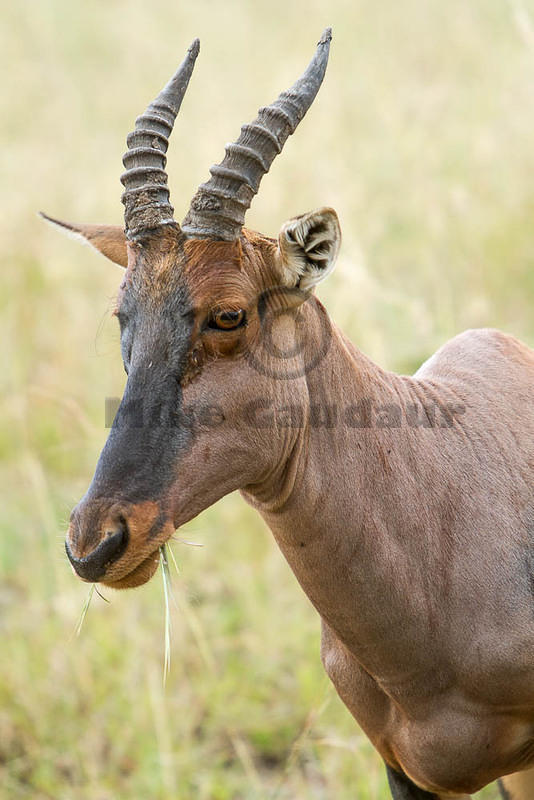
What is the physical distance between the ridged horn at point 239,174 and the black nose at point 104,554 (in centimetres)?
118

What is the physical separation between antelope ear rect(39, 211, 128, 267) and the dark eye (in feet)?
2.85

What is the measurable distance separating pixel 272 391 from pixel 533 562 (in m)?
1.34

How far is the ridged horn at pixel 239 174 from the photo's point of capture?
3.98 m

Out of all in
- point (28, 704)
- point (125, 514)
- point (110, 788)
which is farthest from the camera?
point (28, 704)

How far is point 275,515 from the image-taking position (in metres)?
4.21

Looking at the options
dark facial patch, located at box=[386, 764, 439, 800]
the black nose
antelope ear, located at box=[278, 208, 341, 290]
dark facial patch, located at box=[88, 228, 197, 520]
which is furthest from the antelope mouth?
dark facial patch, located at box=[386, 764, 439, 800]

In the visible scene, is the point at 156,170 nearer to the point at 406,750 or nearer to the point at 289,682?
the point at 406,750

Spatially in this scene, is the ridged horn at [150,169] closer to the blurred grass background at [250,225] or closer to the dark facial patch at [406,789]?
the blurred grass background at [250,225]

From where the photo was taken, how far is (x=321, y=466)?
4207mm

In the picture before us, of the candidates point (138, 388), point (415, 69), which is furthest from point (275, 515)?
point (415, 69)

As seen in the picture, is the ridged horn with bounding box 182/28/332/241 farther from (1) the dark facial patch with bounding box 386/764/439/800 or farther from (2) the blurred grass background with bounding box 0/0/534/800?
(1) the dark facial patch with bounding box 386/764/439/800

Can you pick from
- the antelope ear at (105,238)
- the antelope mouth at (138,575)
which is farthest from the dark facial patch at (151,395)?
the antelope ear at (105,238)

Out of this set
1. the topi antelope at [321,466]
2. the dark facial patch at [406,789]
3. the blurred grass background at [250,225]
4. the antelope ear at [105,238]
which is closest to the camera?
the topi antelope at [321,466]

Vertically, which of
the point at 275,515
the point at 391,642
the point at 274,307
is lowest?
the point at 391,642
